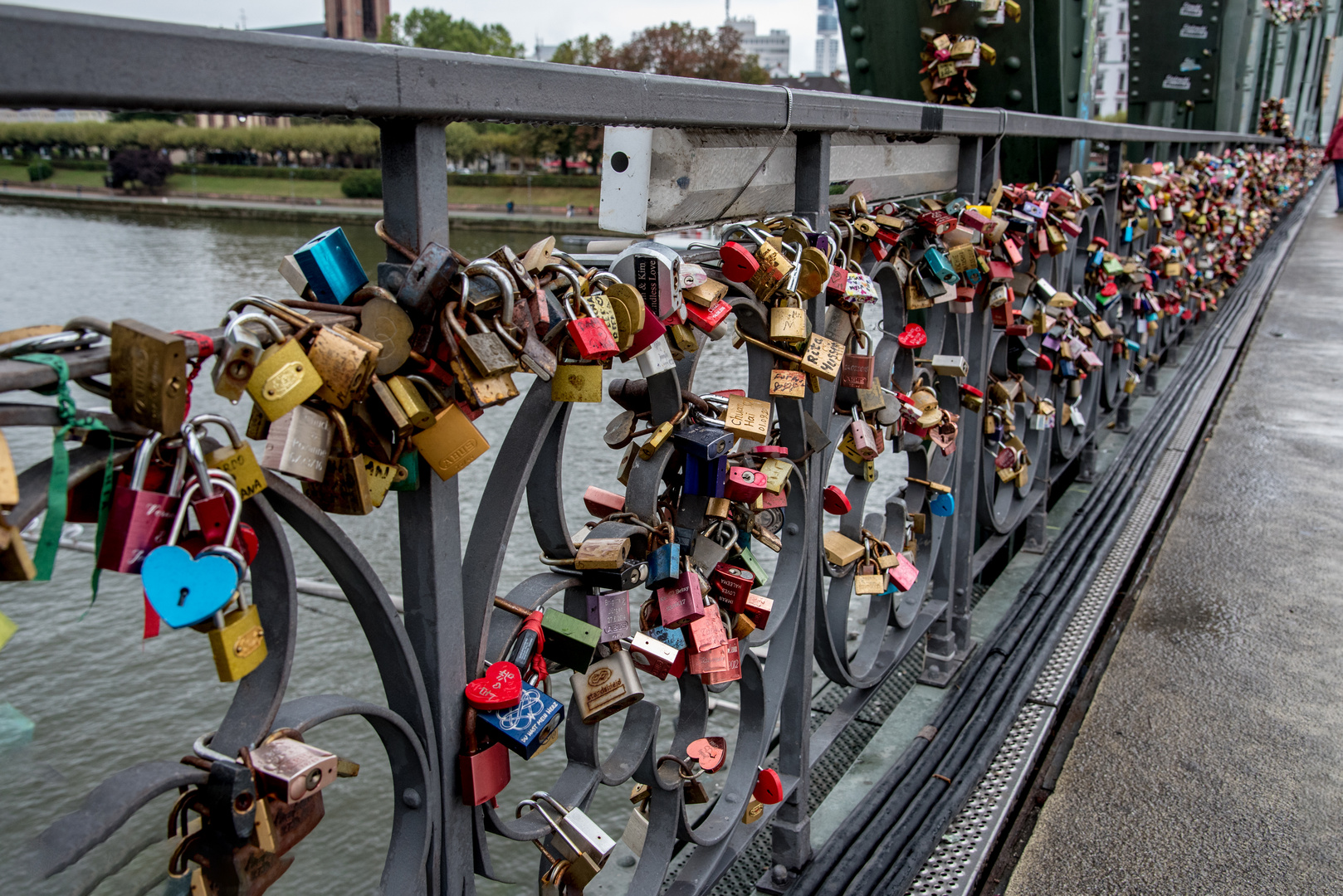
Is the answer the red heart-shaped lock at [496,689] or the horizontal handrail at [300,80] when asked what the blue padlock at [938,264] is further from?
the red heart-shaped lock at [496,689]

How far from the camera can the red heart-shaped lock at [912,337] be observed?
2098 mm

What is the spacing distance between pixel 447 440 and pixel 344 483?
0.10 m

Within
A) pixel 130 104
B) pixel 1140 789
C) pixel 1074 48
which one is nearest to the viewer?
pixel 130 104

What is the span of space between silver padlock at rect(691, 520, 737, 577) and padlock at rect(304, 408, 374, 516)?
633 millimetres

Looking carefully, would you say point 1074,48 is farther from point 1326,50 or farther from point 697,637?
point 1326,50

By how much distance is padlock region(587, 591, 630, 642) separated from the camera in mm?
1192

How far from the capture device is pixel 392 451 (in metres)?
0.86

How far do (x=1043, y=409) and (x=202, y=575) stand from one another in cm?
300

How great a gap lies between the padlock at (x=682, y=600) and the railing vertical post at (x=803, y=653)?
0.40m

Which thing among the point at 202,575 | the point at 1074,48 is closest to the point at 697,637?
the point at 202,575

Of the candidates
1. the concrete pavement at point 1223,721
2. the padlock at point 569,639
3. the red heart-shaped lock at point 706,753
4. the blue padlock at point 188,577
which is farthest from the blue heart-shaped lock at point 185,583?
the concrete pavement at point 1223,721

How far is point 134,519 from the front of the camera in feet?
2.16

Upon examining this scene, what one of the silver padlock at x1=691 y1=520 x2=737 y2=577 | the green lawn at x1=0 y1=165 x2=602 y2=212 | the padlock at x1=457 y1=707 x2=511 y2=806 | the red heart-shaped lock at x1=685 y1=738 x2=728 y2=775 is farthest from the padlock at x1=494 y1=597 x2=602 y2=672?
the green lawn at x1=0 y1=165 x2=602 y2=212

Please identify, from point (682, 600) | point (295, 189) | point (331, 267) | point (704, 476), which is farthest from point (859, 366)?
point (295, 189)
